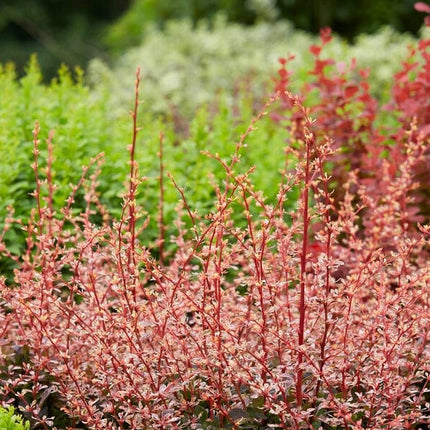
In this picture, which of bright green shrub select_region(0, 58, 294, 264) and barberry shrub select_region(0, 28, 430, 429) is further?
bright green shrub select_region(0, 58, 294, 264)

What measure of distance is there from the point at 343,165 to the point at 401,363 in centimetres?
205

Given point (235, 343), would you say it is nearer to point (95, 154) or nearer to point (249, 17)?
point (95, 154)

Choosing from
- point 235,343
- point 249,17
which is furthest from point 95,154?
point 249,17

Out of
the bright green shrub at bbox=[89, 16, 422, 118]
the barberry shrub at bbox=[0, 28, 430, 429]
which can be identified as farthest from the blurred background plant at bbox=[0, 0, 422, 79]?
the barberry shrub at bbox=[0, 28, 430, 429]

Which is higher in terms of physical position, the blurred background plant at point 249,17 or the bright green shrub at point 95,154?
the blurred background plant at point 249,17

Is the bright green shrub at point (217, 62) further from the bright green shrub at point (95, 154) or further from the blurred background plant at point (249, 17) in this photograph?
the bright green shrub at point (95, 154)

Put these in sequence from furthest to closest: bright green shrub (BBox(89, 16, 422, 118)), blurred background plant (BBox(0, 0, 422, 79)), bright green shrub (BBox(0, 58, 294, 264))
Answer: blurred background plant (BBox(0, 0, 422, 79)) < bright green shrub (BBox(89, 16, 422, 118)) < bright green shrub (BBox(0, 58, 294, 264))

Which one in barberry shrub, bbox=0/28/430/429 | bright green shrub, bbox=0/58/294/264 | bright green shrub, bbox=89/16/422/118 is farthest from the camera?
bright green shrub, bbox=89/16/422/118

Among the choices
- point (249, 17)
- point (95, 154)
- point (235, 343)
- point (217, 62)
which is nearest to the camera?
point (235, 343)

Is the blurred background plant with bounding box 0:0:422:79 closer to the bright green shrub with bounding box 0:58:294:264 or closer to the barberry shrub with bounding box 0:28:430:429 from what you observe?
the bright green shrub with bounding box 0:58:294:264

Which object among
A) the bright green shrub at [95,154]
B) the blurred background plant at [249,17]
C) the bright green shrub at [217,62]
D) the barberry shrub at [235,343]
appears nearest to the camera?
the barberry shrub at [235,343]

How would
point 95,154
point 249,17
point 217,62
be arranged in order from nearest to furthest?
point 95,154, point 217,62, point 249,17

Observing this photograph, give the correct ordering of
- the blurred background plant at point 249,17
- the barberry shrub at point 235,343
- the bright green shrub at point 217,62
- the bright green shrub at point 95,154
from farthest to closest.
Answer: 1. the blurred background plant at point 249,17
2. the bright green shrub at point 217,62
3. the bright green shrub at point 95,154
4. the barberry shrub at point 235,343

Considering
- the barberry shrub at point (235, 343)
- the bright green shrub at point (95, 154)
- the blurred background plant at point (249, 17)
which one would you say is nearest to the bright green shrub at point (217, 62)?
the blurred background plant at point (249, 17)
